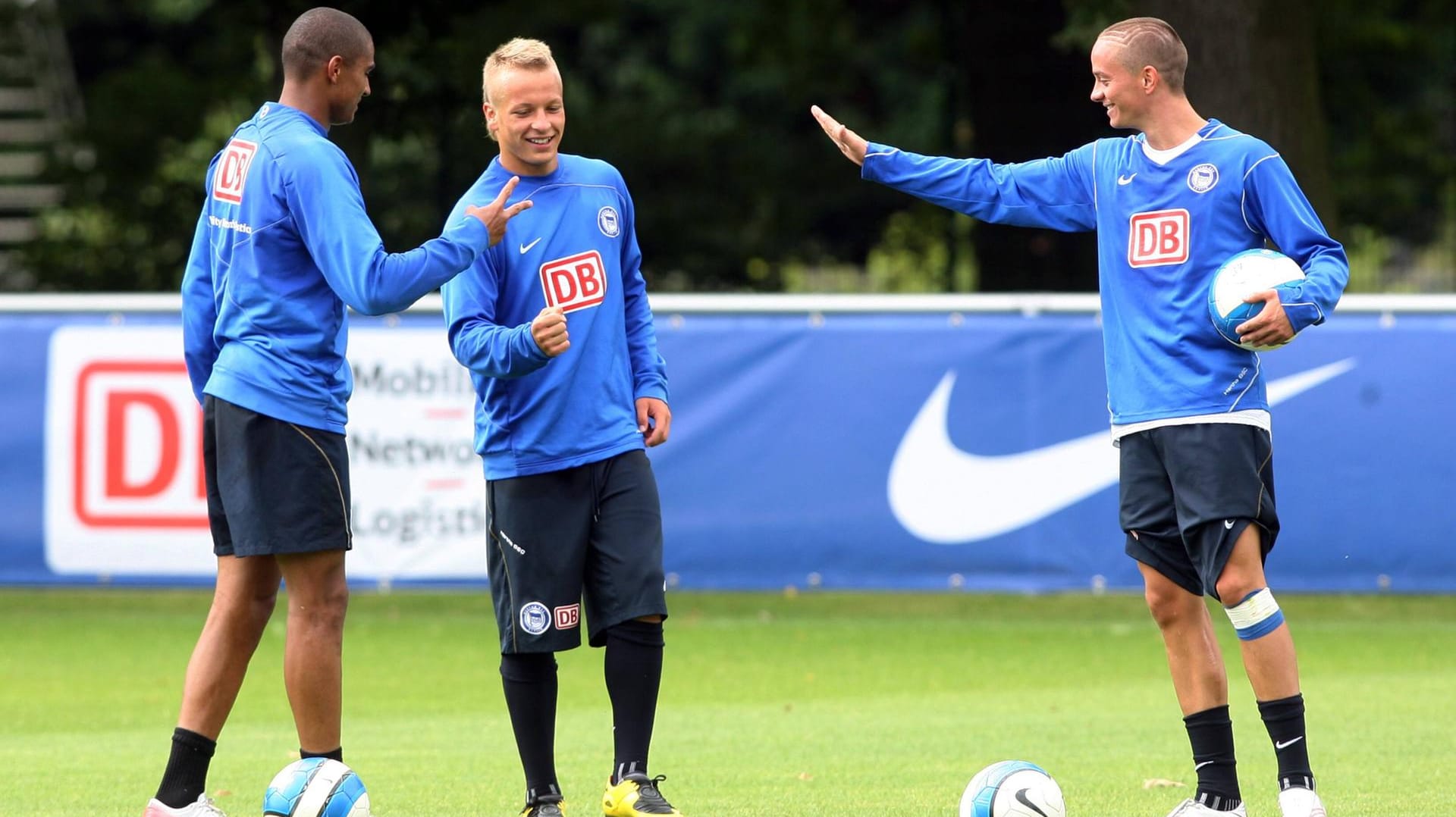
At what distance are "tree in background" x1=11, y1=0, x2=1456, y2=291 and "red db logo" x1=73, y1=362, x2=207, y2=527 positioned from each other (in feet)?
10.4

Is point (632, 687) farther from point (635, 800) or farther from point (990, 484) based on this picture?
point (990, 484)

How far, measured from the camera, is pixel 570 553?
568 centimetres

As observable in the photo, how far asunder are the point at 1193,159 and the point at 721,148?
59.7ft

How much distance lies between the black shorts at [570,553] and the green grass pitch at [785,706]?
692 millimetres

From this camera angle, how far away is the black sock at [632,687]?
221 inches

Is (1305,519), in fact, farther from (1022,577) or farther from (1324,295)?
(1324,295)

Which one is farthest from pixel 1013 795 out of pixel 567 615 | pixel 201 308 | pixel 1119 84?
pixel 201 308

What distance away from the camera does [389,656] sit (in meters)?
10.3

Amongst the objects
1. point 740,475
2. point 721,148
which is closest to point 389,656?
point 740,475

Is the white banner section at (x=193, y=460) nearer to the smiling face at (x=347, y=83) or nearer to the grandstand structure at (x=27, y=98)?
the smiling face at (x=347, y=83)

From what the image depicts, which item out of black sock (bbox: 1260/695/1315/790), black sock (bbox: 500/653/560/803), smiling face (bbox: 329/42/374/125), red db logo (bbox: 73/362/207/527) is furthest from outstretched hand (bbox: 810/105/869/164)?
red db logo (bbox: 73/362/207/527)

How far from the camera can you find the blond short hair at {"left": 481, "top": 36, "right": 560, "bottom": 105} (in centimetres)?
564

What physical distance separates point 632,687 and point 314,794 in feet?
3.14

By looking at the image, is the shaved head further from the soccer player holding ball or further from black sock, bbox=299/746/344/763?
black sock, bbox=299/746/344/763
